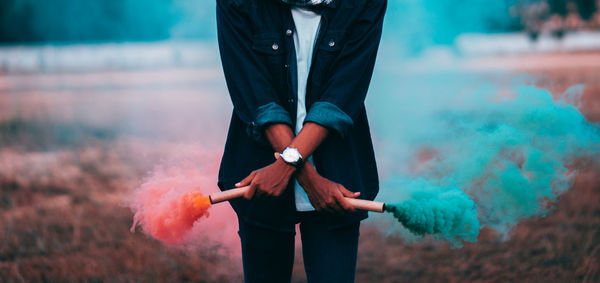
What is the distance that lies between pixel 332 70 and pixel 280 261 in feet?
1.92

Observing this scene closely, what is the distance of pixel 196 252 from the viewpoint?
350 centimetres

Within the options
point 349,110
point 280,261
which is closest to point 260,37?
point 349,110

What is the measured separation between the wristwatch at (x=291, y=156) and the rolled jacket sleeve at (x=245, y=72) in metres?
0.09

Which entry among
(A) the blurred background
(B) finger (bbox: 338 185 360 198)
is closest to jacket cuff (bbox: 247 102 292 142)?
(B) finger (bbox: 338 185 360 198)

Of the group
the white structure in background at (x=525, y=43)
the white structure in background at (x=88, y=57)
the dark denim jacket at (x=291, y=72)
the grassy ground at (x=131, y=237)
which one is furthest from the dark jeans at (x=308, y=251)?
the white structure in background at (x=88, y=57)

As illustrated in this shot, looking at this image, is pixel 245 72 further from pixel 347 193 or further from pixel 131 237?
pixel 131 237

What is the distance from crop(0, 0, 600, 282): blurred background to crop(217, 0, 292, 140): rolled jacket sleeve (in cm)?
79

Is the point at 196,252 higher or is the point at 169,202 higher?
the point at 169,202

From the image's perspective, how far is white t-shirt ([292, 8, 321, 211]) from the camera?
1.66 metres

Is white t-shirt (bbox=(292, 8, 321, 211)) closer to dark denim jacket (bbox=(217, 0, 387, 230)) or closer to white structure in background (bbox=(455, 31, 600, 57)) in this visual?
dark denim jacket (bbox=(217, 0, 387, 230))

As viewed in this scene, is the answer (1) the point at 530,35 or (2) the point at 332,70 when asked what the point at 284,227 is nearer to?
(2) the point at 332,70

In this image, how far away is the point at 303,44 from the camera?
1.66 meters

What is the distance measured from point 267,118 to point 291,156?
4.8 inches

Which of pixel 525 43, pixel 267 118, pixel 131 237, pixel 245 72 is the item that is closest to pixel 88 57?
pixel 525 43
